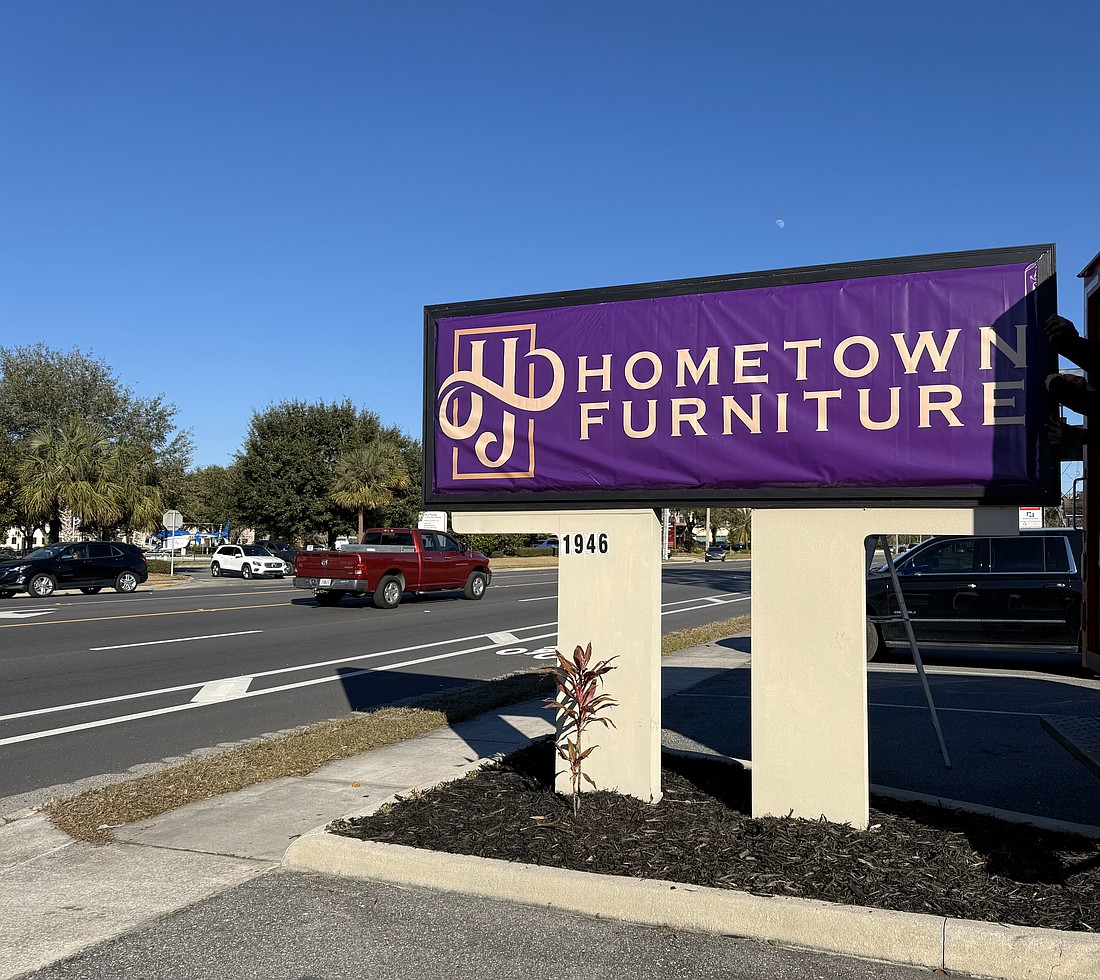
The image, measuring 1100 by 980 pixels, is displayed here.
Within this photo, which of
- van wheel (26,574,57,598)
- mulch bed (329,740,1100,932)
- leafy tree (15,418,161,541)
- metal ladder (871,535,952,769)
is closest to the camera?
mulch bed (329,740,1100,932)

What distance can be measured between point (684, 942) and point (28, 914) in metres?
2.89

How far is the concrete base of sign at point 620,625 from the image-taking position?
5641 mm

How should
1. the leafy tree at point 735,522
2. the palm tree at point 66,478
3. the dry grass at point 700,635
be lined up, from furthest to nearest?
the leafy tree at point 735,522 < the palm tree at point 66,478 < the dry grass at point 700,635

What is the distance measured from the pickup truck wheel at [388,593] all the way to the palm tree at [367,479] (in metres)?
32.9

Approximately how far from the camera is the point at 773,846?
4738 millimetres

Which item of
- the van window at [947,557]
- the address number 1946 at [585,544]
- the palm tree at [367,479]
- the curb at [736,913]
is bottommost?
the curb at [736,913]

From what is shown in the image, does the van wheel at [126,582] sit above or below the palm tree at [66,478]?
below

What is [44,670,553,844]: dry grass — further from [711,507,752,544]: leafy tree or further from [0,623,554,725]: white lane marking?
[711,507,752,544]: leafy tree

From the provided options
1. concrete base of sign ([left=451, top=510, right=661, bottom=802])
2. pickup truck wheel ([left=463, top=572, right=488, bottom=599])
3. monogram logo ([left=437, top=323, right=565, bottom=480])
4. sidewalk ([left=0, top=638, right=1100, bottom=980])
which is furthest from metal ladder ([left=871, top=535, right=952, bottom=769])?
pickup truck wheel ([left=463, top=572, right=488, bottom=599])

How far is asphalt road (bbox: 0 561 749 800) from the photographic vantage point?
834 cm

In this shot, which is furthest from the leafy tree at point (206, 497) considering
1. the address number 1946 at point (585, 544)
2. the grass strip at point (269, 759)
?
the address number 1946 at point (585, 544)

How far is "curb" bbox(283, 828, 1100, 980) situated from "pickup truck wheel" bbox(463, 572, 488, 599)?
2049cm

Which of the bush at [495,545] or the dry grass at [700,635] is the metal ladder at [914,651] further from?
the bush at [495,545]

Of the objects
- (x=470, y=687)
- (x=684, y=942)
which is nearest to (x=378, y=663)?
(x=470, y=687)
